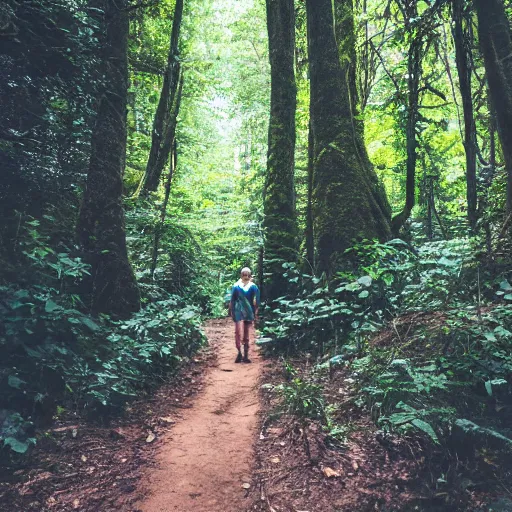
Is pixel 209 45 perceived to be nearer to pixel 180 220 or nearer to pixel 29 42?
pixel 180 220

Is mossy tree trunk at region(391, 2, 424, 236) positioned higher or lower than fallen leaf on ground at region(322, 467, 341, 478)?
higher

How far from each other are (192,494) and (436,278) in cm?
382

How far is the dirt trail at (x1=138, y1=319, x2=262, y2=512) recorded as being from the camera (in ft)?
10.6

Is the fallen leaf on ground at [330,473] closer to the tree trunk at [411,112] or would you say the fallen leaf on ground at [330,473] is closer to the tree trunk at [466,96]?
the tree trunk at [466,96]

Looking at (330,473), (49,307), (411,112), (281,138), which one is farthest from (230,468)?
(281,138)

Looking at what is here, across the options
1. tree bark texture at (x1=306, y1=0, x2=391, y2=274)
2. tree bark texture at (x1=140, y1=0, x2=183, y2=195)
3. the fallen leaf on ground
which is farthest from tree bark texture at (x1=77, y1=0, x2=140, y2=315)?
tree bark texture at (x1=140, y1=0, x2=183, y2=195)

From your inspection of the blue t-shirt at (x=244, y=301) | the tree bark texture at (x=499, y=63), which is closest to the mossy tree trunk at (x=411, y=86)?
the tree bark texture at (x=499, y=63)

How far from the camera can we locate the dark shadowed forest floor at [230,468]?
2988 mm

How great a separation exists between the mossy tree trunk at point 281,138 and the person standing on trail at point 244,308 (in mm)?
2201

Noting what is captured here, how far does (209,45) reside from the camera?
19938mm

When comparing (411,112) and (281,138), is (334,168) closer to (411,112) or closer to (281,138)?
(411,112)

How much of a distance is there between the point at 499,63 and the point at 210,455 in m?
6.21

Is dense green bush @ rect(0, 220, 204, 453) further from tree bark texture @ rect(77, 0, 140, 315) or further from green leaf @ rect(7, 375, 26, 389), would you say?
tree bark texture @ rect(77, 0, 140, 315)

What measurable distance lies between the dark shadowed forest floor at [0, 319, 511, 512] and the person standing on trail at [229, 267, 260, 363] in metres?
2.63
